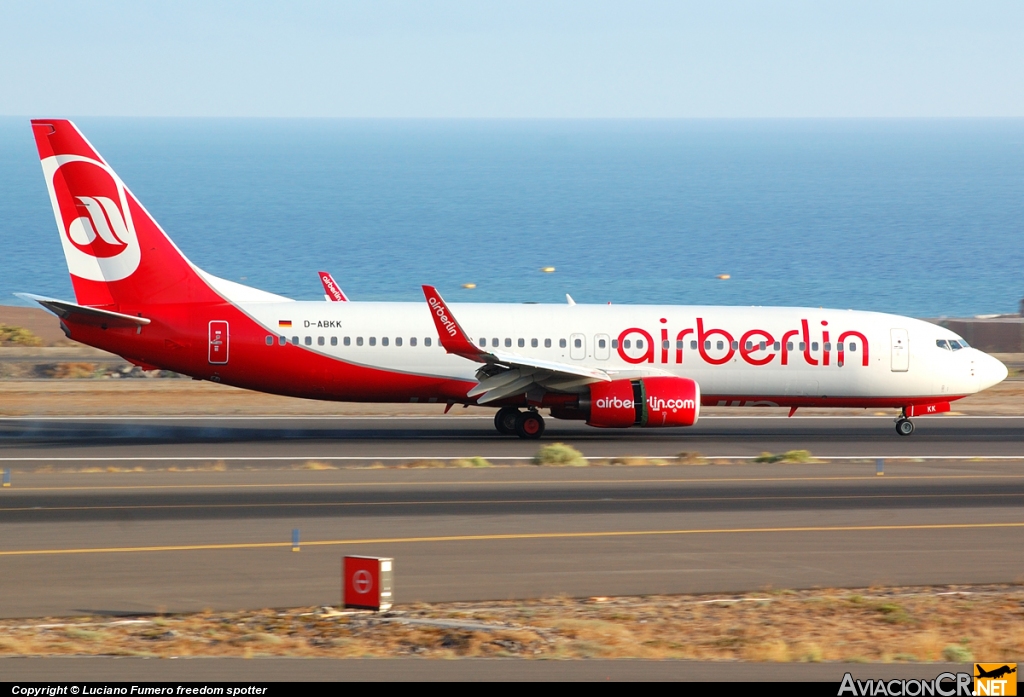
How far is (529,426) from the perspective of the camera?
31.0m

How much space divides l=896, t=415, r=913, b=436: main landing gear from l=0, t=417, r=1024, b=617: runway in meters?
2.59

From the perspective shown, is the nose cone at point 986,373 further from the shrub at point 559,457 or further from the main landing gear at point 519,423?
the shrub at point 559,457

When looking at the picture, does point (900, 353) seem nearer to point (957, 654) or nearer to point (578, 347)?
point (578, 347)

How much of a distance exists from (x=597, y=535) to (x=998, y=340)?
131 ft

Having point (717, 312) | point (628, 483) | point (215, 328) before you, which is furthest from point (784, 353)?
point (215, 328)

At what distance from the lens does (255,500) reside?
69.2 ft

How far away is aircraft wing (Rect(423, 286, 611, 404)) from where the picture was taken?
1133 inches

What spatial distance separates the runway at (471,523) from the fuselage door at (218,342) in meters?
2.07

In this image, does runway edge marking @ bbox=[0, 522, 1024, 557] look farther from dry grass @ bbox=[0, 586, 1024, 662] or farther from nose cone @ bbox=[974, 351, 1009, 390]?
nose cone @ bbox=[974, 351, 1009, 390]

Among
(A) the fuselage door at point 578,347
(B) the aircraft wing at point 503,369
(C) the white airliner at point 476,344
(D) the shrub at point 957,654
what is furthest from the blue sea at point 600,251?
(D) the shrub at point 957,654

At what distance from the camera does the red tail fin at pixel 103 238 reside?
29281 millimetres

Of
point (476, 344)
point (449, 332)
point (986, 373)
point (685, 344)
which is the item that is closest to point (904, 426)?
point (986, 373)

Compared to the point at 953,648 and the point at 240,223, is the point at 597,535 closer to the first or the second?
the point at 953,648

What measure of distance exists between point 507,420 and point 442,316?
13.3 ft
